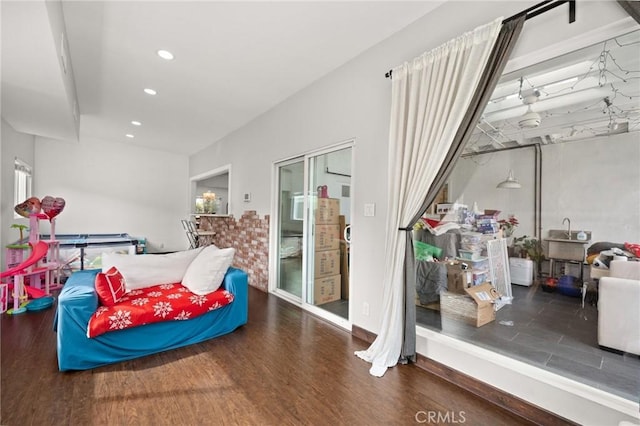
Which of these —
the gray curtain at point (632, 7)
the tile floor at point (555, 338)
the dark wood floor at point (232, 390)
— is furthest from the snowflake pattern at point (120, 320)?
the gray curtain at point (632, 7)

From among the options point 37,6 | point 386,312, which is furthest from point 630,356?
point 37,6

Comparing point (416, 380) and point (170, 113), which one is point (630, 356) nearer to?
point (416, 380)

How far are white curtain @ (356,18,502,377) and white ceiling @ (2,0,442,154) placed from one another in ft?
1.77

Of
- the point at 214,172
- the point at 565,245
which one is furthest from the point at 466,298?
the point at 214,172

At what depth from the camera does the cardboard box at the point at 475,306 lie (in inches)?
85.3

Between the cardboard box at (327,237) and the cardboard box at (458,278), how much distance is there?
4.53ft

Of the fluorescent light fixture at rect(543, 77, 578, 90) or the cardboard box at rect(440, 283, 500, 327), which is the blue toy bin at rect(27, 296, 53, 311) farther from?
the fluorescent light fixture at rect(543, 77, 578, 90)

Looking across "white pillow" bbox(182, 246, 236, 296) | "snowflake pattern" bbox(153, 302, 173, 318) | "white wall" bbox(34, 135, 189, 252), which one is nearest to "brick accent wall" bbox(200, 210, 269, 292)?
"white pillow" bbox(182, 246, 236, 296)

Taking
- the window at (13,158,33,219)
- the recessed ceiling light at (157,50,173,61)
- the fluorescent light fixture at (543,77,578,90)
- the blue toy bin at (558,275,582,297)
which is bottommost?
the blue toy bin at (558,275,582,297)

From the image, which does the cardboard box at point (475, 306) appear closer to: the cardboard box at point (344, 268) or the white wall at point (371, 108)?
the white wall at point (371, 108)

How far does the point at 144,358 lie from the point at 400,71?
3269 mm

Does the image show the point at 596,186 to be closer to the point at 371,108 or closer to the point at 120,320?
the point at 371,108

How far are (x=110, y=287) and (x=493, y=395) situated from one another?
9.81 ft

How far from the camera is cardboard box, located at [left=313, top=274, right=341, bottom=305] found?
3.48 metres
